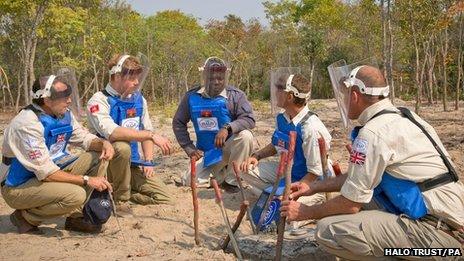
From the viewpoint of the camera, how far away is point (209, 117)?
5.95m

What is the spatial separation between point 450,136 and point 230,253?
7.09 meters

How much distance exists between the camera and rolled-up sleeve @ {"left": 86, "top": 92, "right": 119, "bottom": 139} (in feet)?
15.9

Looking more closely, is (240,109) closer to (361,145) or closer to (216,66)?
(216,66)

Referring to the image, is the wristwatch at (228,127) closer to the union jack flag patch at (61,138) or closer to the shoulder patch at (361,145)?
the union jack flag patch at (61,138)

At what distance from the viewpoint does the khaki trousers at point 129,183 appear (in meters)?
4.81

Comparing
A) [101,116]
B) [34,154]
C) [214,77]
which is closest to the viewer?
[34,154]

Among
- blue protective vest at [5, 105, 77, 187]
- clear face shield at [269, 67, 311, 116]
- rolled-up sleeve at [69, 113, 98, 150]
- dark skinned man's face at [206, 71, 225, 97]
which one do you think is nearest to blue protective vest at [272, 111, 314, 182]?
clear face shield at [269, 67, 311, 116]

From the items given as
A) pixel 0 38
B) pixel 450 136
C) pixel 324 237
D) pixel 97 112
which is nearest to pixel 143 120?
pixel 97 112

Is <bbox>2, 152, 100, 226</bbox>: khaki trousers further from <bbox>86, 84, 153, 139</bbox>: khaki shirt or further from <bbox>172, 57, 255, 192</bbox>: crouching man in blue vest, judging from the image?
<bbox>172, 57, 255, 192</bbox>: crouching man in blue vest

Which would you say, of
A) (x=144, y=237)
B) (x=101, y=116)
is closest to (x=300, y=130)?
(x=144, y=237)

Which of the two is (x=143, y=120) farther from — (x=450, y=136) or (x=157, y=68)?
(x=157, y=68)

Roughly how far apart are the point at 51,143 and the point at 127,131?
685mm

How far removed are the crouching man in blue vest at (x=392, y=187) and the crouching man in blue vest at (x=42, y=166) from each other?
211 cm

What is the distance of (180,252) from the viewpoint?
3867mm
